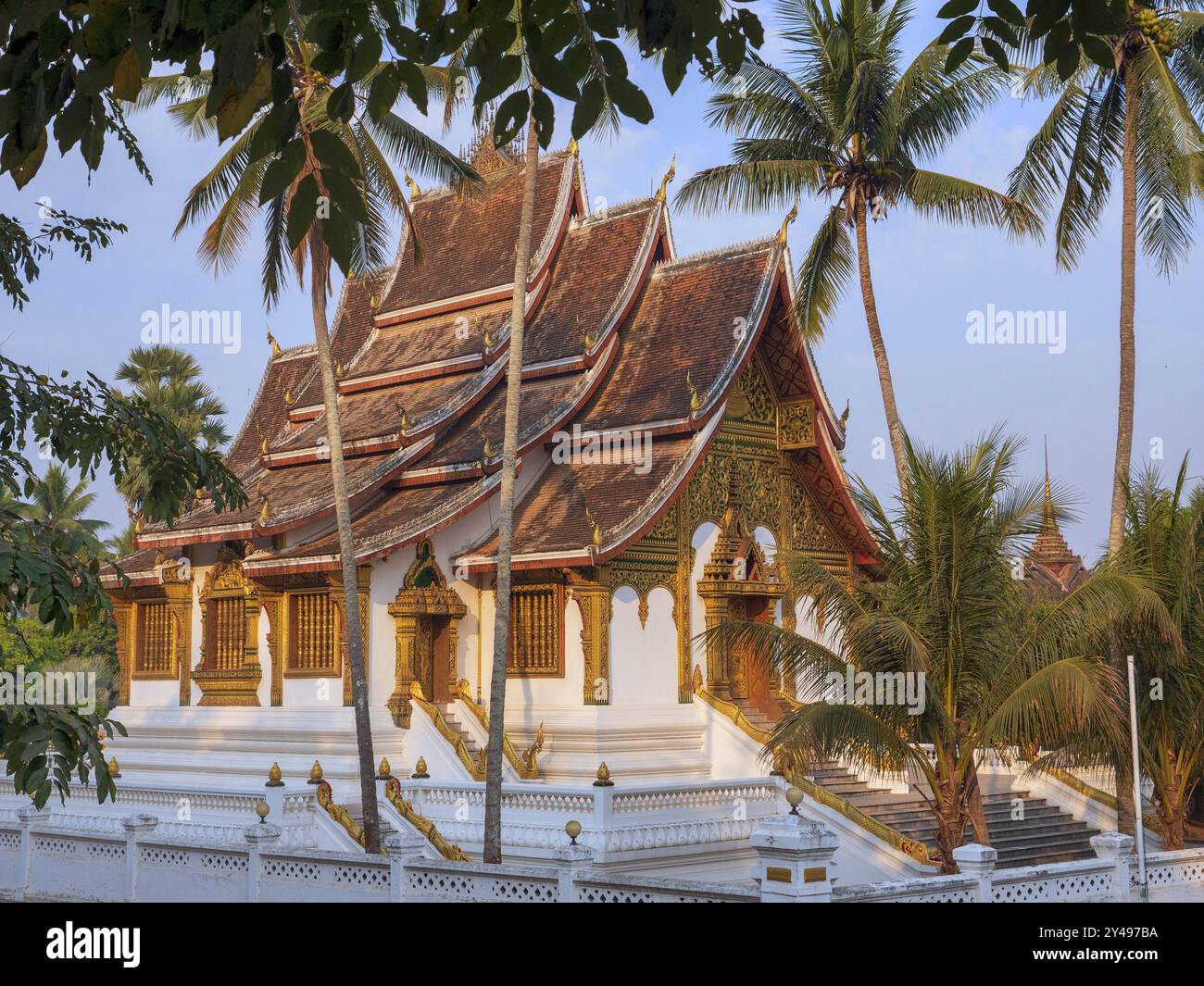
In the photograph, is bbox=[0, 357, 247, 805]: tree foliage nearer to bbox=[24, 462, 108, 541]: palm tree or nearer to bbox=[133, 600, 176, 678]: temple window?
bbox=[133, 600, 176, 678]: temple window

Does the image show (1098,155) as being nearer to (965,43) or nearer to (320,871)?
(320,871)

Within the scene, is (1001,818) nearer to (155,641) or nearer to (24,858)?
(24,858)

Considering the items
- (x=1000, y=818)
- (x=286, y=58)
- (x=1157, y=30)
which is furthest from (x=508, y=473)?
(x=286, y=58)

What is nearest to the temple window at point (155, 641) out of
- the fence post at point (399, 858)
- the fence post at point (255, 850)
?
the fence post at point (255, 850)

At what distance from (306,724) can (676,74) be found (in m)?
15.1

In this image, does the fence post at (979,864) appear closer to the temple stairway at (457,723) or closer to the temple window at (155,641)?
the temple stairway at (457,723)

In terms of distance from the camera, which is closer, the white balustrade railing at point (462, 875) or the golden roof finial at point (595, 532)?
the white balustrade railing at point (462, 875)

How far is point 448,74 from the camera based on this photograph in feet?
55.3

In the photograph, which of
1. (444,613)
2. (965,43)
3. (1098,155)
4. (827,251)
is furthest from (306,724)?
(965,43)

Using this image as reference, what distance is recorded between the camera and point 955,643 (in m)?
13.1

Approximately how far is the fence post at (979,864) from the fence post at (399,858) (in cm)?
427

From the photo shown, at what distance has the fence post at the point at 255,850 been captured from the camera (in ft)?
42.7

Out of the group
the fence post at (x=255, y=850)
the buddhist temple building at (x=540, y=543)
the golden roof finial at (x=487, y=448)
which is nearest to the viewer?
the fence post at (x=255, y=850)
